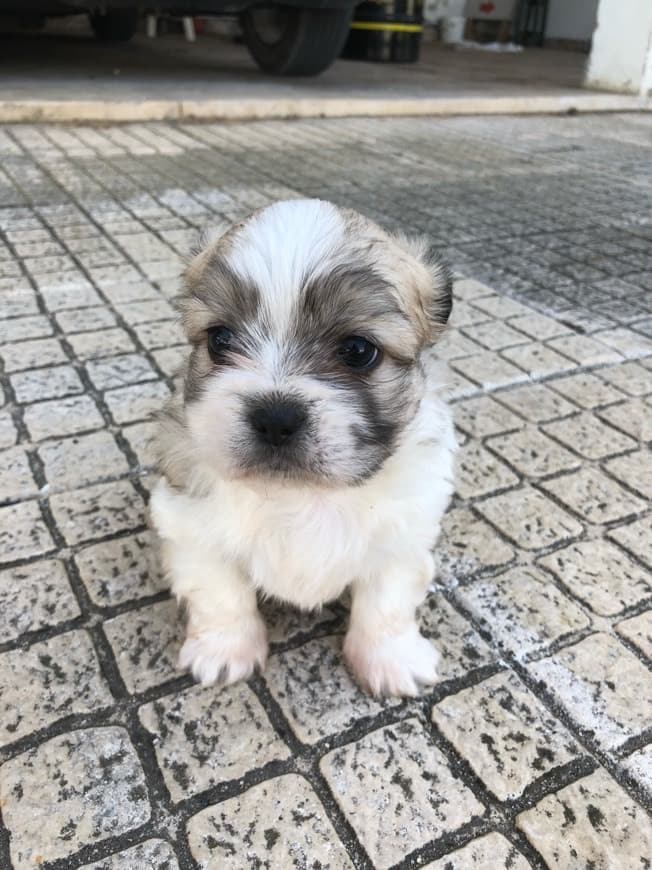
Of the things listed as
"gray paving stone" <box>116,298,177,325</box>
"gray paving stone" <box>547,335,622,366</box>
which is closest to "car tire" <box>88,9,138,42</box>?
"gray paving stone" <box>116,298,177,325</box>

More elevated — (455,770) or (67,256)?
(67,256)

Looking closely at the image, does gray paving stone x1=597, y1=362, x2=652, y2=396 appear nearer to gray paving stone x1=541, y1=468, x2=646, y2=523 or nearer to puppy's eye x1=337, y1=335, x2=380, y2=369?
gray paving stone x1=541, y1=468, x2=646, y2=523

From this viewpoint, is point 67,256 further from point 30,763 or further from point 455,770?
point 455,770

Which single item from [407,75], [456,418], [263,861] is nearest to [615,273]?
[456,418]

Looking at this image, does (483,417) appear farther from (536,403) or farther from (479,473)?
(479,473)

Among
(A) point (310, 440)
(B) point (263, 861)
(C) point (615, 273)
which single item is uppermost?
(A) point (310, 440)

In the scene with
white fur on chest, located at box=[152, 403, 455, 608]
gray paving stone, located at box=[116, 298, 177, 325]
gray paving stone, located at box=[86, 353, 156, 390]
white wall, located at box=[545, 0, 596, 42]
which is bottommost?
gray paving stone, located at box=[86, 353, 156, 390]
